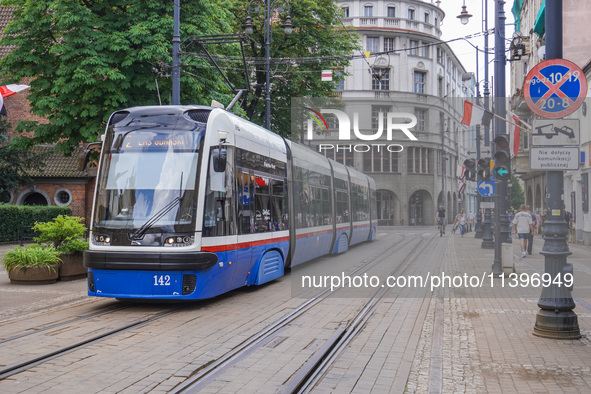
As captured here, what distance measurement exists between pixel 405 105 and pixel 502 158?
40.5 m

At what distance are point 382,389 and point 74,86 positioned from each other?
58.2ft

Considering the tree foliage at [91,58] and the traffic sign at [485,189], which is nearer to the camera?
the tree foliage at [91,58]

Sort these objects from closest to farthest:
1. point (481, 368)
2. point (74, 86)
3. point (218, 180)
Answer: point (481, 368), point (218, 180), point (74, 86)

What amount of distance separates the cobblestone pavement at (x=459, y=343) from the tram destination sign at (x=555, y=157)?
2144 mm

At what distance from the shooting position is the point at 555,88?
851 centimetres

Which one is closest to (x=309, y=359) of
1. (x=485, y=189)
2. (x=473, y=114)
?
(x=473, y=114)

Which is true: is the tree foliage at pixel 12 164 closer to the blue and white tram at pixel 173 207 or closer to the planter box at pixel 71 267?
the planter box at pixel 71 267

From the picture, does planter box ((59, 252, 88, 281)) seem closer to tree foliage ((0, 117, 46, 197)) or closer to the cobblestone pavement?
the cobblestone pavement

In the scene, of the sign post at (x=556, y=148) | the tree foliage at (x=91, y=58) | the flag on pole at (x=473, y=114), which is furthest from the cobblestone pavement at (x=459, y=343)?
the tree foliage at (x=91, y=58)

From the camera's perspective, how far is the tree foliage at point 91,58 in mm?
21141

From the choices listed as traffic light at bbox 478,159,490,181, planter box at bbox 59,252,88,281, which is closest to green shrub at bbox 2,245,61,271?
planter box at bbox 59,252,88,281

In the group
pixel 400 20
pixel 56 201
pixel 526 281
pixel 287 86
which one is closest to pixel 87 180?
pixel 56 201

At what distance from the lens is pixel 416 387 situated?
603 centimetres

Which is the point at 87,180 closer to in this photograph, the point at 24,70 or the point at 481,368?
the point at 24,70
